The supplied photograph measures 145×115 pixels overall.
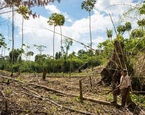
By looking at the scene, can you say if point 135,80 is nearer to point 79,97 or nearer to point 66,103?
point 79,97

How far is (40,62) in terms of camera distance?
133 feet

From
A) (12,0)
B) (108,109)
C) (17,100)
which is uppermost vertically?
(12,0)

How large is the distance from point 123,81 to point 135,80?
4.31 metres

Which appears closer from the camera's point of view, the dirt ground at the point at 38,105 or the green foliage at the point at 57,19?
the dirt ground at the point at 38,105

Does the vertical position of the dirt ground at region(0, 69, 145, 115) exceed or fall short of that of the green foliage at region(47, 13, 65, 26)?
it falls short

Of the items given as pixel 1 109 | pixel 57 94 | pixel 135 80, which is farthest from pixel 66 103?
pixel 135 80

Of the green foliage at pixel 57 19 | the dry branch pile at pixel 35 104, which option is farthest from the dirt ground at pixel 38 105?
the green foliage at pixel 57 19

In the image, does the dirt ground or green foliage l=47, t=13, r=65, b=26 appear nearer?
the dirt ground

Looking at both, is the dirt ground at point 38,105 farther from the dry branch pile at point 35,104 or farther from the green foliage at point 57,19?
the green foliage at point 57,19

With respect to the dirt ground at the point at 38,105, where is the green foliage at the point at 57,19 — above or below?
above

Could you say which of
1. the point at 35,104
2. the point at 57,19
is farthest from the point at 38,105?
the point at 57,19

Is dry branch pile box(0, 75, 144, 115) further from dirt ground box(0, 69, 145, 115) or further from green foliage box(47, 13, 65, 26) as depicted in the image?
green foliage box(47, 13, 65, 26)

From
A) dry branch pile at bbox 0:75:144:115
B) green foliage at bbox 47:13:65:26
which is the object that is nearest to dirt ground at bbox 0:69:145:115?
dry branch pile at bbox 0:75:144:115

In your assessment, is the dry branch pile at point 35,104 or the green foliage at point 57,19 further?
the green foliage at point 57,19
